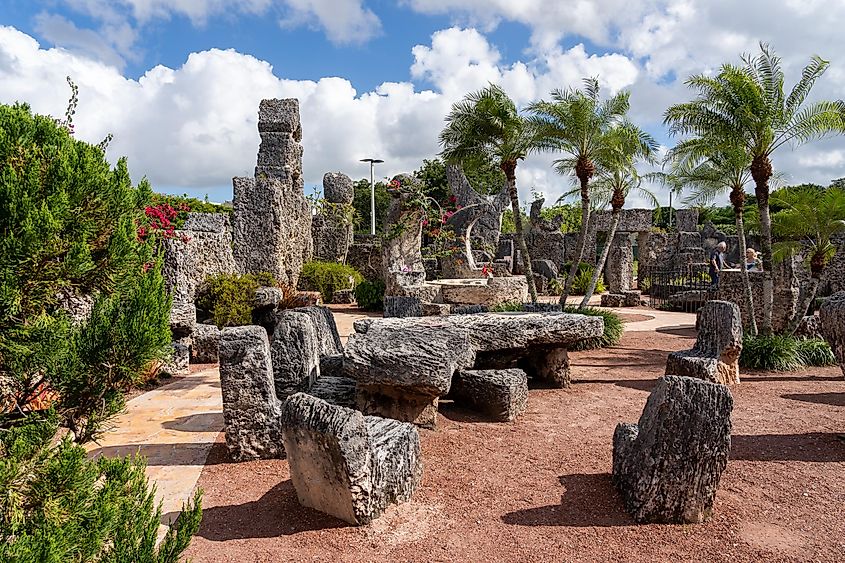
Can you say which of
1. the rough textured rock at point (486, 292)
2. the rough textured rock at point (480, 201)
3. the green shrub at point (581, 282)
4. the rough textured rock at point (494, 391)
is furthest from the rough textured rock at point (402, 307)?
the rough textured rock at point (480, 201)

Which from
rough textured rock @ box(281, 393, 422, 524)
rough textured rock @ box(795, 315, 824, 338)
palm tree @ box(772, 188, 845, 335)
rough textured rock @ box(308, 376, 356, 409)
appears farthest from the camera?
rough textured rock @ box(795, 315, 824, 338)

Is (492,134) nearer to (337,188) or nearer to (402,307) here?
(402,307)

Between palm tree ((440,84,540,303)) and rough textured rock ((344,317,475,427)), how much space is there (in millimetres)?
7392

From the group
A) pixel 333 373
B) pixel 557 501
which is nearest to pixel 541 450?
pixel 557 501

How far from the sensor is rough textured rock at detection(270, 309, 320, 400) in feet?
20.1

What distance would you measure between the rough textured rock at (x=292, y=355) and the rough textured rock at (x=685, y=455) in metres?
3.38

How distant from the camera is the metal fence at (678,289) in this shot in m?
17.5

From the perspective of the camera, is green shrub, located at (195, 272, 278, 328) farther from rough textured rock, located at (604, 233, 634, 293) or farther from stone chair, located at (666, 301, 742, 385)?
rough textured rock, located at (604, 233, 634, 293)

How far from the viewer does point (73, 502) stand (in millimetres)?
2031

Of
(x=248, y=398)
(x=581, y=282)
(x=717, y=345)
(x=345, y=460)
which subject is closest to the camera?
(x=345, y=460)

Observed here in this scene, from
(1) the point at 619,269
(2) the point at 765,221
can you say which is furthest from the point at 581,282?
(2) the point at 765,221

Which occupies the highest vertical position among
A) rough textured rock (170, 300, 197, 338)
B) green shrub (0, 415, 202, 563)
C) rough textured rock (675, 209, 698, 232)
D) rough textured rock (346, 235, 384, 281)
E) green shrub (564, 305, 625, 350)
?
rough textured rock (675, 209, 698, 232)

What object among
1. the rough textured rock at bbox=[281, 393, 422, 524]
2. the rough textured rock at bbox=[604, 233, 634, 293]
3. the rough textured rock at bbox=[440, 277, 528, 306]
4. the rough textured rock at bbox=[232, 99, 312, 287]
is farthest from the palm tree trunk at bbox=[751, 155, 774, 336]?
the rough textured rock at bbox=[604, 233, 634, 293]

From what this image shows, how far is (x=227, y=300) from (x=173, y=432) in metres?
4.94
